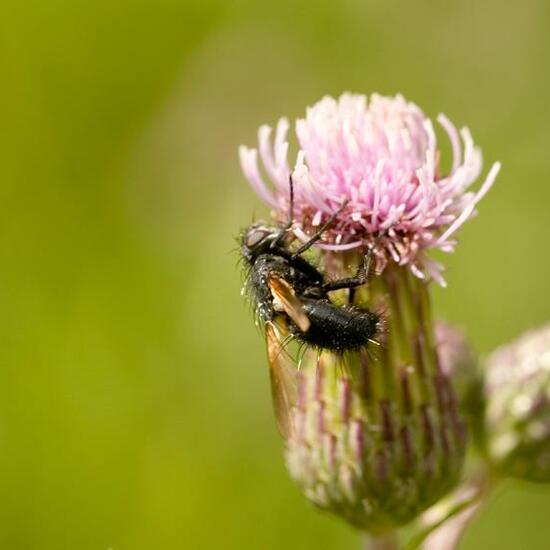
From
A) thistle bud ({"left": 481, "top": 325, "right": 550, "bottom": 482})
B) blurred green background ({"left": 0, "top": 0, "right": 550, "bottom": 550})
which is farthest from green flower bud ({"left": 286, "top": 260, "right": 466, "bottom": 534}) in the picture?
blurred green background ({"left": 0, "top": 0, "right": 550, "bottom": 550})

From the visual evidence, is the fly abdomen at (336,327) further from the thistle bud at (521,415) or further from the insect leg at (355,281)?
the thistle bud at (521,415)

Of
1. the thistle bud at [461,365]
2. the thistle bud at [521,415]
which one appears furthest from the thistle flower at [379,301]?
the thistle bud at [521,415]

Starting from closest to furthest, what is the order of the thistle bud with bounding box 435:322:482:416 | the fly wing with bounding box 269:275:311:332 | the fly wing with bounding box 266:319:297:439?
the fly wing with bounding box 269:275:311:332 < the fly wing with bounding box 266:319:297:439 < the thistle bud with bounding box 435:322:482:416

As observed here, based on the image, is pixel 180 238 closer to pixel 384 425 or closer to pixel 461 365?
pixel 461 365

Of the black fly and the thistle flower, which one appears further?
the thistle flower

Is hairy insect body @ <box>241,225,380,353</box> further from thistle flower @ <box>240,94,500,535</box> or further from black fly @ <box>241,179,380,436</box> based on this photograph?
thistle flower @ <box>240,94,500,535</box>

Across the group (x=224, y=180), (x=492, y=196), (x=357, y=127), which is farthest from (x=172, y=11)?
(x=357, y=127)

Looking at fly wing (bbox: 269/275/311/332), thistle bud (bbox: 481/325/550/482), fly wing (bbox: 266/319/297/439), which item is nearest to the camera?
fly wing (bbox: 269/275/311/332)
